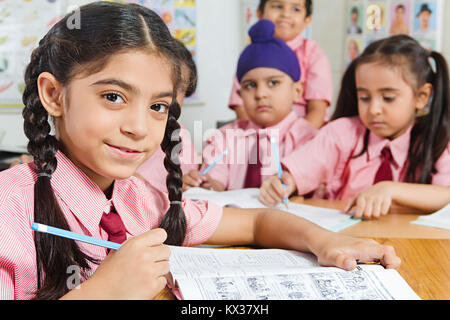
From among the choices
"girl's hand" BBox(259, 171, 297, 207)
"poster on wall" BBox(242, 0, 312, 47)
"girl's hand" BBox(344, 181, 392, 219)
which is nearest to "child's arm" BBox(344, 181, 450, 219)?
"girl's hand" BBox(344, 181, 392, 219)

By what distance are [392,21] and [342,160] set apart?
5.02 ft

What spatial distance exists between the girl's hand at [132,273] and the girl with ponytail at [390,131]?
0.67 metres

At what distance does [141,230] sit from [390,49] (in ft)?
3.06

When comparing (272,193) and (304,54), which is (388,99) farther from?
(304,54)

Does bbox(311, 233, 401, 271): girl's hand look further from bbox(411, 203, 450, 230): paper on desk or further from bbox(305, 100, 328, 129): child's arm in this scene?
bbox(305, 100, 328, 129): child's arm

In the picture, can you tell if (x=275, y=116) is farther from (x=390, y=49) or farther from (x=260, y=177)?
(x=390, y=49)

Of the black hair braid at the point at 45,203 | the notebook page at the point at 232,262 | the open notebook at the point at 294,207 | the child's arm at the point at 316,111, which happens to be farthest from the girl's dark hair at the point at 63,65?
the child's arm at the point at 316,111

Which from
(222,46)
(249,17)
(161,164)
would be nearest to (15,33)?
(161,164)

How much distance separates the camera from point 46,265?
0.58 metres

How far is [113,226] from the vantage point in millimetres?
696

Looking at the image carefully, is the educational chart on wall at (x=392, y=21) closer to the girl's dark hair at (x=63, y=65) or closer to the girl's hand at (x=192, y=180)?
the girl's hand at (x=192, y=180)

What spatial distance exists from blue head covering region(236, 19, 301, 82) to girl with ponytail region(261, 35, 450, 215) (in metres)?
0.27

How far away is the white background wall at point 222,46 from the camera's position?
2592 millimetres
